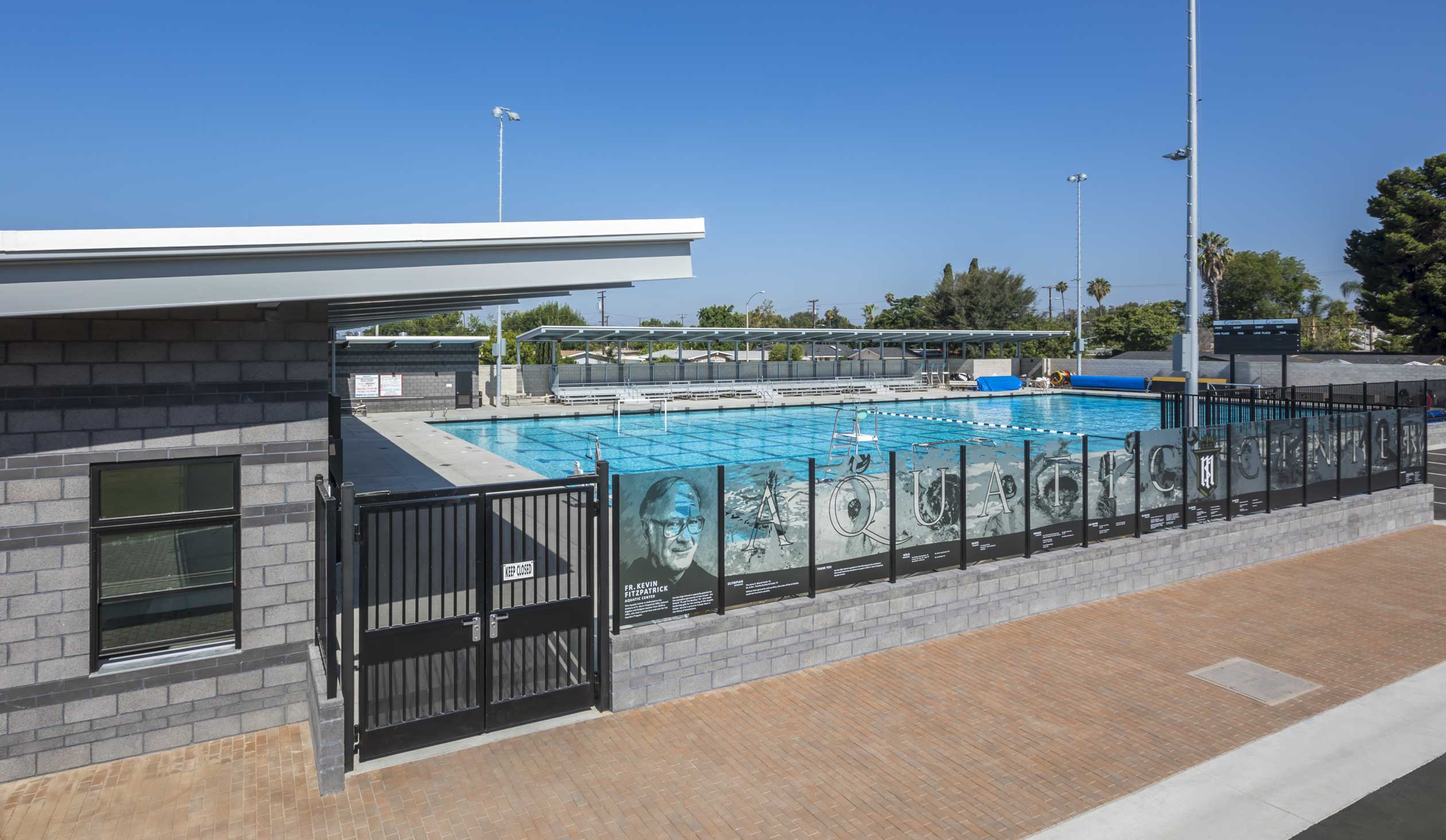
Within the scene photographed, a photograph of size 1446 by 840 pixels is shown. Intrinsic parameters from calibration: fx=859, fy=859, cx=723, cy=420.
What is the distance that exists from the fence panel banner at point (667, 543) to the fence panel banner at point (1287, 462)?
9580 mm

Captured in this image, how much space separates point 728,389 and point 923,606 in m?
37.3

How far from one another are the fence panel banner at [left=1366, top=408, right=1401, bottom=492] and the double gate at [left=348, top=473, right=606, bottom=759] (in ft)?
45.9

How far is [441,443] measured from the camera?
25.9 m

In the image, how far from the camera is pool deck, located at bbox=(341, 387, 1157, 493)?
18.3 metres

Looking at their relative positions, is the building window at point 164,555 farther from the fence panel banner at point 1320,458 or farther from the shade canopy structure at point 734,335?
the shade canopy structure at point 734,335

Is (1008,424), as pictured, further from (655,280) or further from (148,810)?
(148,810)

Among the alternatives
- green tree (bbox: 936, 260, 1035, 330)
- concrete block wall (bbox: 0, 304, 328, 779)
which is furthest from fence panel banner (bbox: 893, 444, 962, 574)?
green tree (bbox: 936, 260, 1035, 330)

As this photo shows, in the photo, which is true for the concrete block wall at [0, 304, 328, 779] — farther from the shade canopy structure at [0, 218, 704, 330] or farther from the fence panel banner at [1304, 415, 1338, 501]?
the fence panel banner at [1304, 415, 1338, 501]

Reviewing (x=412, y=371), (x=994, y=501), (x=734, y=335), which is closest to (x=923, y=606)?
(x=994, y=501)

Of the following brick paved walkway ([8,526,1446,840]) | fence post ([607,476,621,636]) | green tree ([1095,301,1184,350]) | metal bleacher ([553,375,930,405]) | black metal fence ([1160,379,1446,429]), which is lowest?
brick paved walkway ([8,526,1446,840])

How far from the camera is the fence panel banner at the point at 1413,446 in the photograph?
49.9 feet

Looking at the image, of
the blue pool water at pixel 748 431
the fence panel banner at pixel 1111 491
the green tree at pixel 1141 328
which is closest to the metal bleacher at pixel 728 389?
the blue pool water at pixel 748 431

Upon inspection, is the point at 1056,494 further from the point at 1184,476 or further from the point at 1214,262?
the point at 1214,262

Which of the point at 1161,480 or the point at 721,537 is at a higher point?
the point at 1161,480
